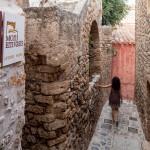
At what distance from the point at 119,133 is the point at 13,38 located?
6017 millimetres

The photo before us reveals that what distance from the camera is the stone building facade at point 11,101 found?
2.25 meters

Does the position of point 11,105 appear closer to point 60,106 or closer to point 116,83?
point 60,106

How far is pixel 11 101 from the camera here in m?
2.45

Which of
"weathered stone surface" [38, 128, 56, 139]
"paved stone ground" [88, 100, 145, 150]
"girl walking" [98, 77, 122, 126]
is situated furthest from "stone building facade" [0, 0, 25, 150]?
"girl walking" [98, 77, 122, 126]

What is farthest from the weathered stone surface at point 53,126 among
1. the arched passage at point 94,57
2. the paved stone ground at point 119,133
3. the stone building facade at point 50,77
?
the arched passage at point 94,57

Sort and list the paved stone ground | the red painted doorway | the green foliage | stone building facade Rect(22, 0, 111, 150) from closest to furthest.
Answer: stone building facade Rect(22, 0, 111, 150) → the paved stone ground → the green foliage → the red painted doorway

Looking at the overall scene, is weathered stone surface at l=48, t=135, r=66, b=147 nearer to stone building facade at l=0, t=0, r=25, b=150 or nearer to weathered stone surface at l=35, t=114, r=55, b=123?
weathered stone surface at l=35, t=114, r=55, b=123

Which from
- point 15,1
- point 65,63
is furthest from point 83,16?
point 15,1

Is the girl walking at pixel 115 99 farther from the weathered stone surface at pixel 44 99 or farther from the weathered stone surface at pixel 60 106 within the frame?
the weathered stone surface at pixel 44 99

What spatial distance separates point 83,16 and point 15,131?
11.1ft

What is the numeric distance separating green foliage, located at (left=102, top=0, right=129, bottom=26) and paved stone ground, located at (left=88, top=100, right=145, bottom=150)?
3.73 meters

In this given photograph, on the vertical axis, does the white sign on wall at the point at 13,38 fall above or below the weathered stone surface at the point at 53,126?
above

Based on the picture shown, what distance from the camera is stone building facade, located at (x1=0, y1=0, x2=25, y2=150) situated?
2.25 metres

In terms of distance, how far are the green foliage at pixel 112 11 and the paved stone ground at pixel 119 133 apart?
12.2ft
